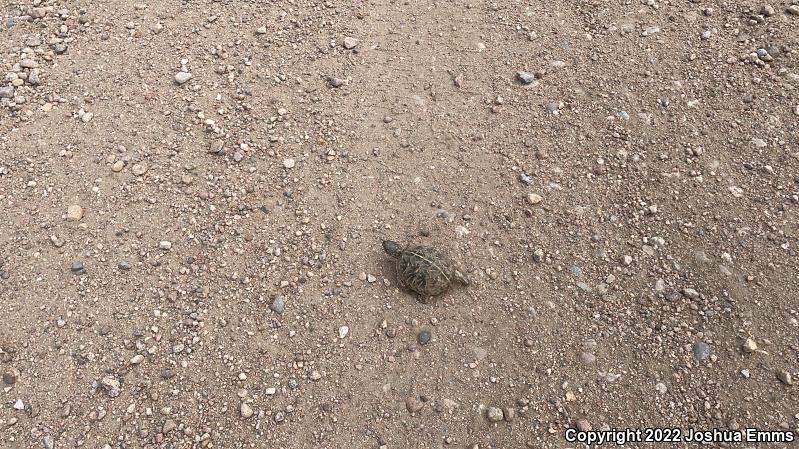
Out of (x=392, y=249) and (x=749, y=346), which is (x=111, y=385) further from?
(x=749, y=346)

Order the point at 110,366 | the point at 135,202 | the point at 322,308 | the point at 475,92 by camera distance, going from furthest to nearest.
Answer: the point at 475,92 → the point at 135,202 → the point at 322,308 → the point at 110,366

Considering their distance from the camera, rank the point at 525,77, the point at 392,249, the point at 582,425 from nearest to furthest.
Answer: the point at 582,425
the point at 392,249
the point at 525,77

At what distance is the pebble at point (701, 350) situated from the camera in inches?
150

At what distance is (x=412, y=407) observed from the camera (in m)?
3.74

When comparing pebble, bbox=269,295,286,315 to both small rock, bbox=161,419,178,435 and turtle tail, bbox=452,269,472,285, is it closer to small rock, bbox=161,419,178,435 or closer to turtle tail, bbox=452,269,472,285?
small rock, bbox=161,419,178,435

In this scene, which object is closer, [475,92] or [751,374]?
[751,374]

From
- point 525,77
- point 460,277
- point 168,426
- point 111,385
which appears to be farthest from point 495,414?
point 525,77

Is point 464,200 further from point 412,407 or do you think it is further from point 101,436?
point 101,436

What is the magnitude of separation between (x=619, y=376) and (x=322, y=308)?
229 centimetres

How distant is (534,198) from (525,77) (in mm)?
1470

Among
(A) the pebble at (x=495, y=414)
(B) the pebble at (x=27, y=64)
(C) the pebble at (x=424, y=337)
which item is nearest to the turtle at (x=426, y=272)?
(C) the pebble at (x=424, y=337)

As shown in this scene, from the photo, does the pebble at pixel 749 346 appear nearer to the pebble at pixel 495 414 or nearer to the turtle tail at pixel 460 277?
the pebble at pixel 495 414

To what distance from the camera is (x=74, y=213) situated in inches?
180

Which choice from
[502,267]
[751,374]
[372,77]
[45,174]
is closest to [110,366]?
[45,174]
